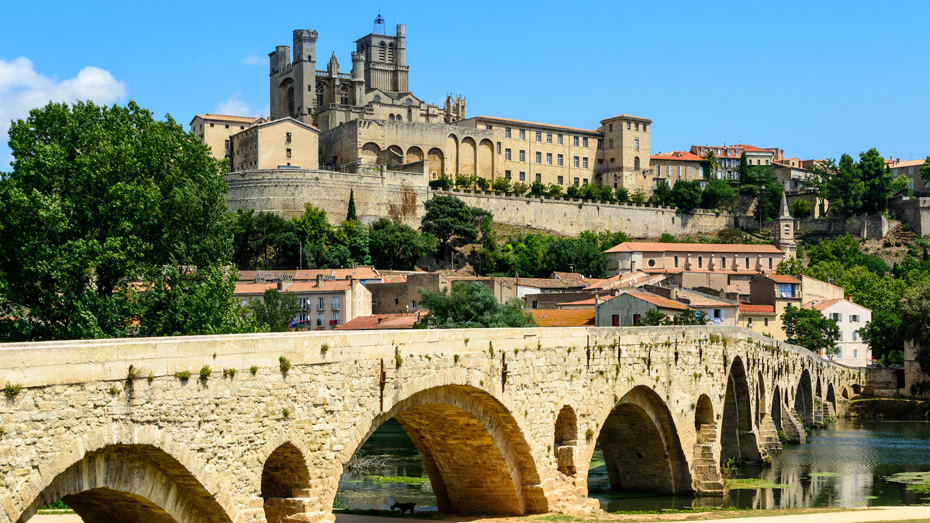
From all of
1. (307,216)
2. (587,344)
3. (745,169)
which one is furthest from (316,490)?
(745,169)

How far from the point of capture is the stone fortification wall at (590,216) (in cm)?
9788

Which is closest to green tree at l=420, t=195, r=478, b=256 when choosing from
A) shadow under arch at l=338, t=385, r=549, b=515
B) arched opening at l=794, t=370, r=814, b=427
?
arched opening at l=794, t=370, r=814, b=427

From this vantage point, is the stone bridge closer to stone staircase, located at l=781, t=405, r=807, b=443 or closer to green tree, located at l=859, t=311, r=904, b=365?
stone staircase, located at l=781, t=405, r=807, b=443

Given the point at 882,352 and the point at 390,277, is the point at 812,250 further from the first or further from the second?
the point at 390,277

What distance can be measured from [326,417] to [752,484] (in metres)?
20.2

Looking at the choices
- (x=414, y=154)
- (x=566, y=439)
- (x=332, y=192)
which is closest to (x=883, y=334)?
(x=332, y=192)

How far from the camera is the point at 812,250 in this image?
316ft

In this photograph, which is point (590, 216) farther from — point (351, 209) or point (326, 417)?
point (326, 417)

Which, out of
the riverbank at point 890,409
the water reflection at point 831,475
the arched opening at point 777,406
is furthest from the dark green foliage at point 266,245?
the water reflection at point 831,475

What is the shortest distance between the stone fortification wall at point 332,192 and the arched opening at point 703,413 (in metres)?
60.6

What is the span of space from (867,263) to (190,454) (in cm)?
9382

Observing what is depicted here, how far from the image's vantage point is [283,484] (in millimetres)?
14844

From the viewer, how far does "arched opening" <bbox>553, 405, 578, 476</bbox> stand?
71.4ft

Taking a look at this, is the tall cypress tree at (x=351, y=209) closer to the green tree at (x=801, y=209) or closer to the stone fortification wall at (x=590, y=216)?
the stone fortification wall at (x=590, y=216)
